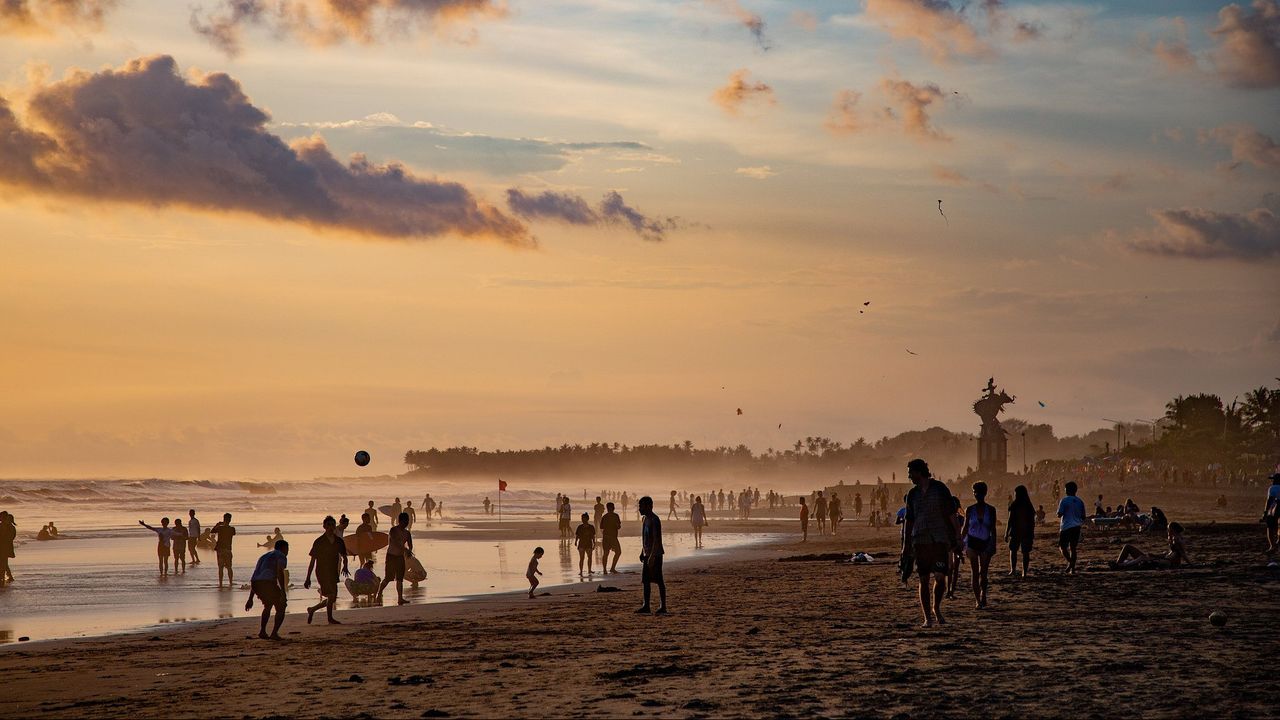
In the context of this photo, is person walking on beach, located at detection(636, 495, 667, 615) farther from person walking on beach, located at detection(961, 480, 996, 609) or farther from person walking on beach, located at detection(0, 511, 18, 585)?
person walking on beach, located at detection(0, 511, 18, 585)

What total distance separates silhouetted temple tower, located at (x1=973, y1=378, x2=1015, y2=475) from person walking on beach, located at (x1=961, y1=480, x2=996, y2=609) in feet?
234

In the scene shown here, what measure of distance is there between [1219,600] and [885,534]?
2776 cm

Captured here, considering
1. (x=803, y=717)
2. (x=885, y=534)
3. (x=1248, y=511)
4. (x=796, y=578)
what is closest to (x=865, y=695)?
(x=803, y=717)

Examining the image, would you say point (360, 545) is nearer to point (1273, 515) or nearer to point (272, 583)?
point (272, 583)

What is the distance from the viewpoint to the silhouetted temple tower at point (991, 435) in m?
85.7

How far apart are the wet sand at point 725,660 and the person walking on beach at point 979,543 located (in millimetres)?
308

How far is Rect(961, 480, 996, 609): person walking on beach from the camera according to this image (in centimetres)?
1670

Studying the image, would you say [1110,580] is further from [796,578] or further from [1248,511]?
[1248,511]

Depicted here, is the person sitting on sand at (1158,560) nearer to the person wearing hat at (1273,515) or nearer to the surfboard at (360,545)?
the person wearing hat at (1273,515)

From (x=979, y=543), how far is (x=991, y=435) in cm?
7279

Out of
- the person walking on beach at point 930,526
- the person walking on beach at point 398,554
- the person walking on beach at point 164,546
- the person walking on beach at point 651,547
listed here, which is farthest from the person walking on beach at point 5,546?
the person walking on beach at point 930,526

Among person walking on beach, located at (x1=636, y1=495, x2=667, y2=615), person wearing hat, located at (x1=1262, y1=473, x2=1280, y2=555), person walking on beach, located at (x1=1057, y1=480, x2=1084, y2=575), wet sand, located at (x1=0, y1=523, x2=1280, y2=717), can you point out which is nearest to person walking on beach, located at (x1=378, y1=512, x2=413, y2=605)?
wet sand, located at (x1=0, y1=523, x2=1280, y2=717)

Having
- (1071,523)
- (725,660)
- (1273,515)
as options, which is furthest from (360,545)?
(1273,515)

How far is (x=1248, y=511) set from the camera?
159 feet
